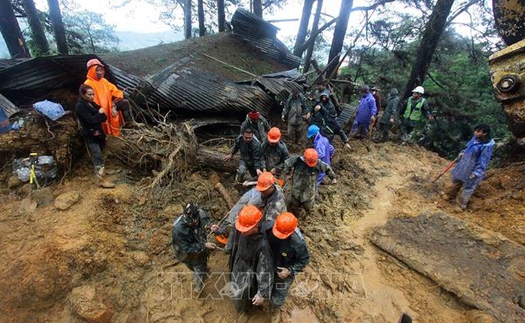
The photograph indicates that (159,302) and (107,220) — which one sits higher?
(107,220)

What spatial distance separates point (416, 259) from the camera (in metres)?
4.01

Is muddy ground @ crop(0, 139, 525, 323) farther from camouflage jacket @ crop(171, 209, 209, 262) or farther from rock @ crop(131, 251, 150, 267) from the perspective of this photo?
camouflage jacket @ crop(171, 209, 209, 262)

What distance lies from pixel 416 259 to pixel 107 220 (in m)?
4.67

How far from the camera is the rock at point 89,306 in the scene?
3203mm

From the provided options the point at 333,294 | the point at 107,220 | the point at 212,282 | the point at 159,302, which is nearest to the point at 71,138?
the point at 107,220

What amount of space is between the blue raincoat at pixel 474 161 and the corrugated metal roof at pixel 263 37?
25.8 feet

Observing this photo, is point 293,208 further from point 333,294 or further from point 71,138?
point 71,138

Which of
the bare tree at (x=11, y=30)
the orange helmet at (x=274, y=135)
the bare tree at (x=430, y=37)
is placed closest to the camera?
the orange helmet at (x=274, y=135)

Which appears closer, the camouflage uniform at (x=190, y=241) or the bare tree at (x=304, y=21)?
the camouflage uniform at (x=190, y=241)

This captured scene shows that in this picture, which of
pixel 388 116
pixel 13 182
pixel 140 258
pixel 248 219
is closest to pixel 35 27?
pixel 13 182

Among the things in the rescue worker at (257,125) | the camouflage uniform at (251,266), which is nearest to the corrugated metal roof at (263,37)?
the rescue worker at (257,125)

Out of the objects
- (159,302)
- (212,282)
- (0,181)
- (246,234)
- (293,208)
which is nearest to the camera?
(246,234)

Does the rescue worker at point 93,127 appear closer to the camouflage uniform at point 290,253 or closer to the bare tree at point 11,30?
the camouflage uniform at point 290,253

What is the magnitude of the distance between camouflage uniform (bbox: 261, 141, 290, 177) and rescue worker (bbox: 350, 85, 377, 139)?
3.56 m
